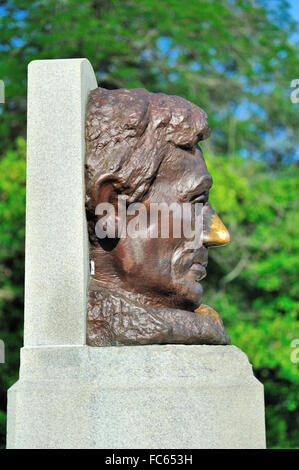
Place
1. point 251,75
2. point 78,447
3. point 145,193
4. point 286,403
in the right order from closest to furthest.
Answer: point 78,447 → point 145,193 → point 286,403 → point 251,75

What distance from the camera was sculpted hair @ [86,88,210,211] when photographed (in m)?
4.41

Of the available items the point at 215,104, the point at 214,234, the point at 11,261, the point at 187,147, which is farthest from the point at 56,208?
the point at 215,104

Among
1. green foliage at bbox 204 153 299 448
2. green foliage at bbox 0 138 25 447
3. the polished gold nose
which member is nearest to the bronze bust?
the polished gold nose

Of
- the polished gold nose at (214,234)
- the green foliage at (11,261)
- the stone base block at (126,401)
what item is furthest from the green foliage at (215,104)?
the stone base block at (126,401)

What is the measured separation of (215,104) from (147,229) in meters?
9.49

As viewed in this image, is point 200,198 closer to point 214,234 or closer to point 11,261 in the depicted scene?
point 214,234

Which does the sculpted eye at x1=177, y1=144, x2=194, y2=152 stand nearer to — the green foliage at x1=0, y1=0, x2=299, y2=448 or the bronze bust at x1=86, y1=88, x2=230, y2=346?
the bronze bust at x1=86, y1=88, x2=230, y2=346

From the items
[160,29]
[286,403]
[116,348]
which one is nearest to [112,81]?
[160,29]

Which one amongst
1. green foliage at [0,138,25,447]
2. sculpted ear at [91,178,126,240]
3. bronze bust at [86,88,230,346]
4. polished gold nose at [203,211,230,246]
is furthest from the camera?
green foliage at [0,138,25,447]

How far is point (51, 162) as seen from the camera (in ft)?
14.2

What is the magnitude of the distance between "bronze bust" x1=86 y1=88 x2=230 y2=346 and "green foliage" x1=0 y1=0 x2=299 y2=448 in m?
6.05

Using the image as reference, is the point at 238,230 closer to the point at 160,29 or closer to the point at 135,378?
the point at 160,29

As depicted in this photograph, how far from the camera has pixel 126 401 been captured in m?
3.89

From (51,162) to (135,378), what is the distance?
1.58 metres
